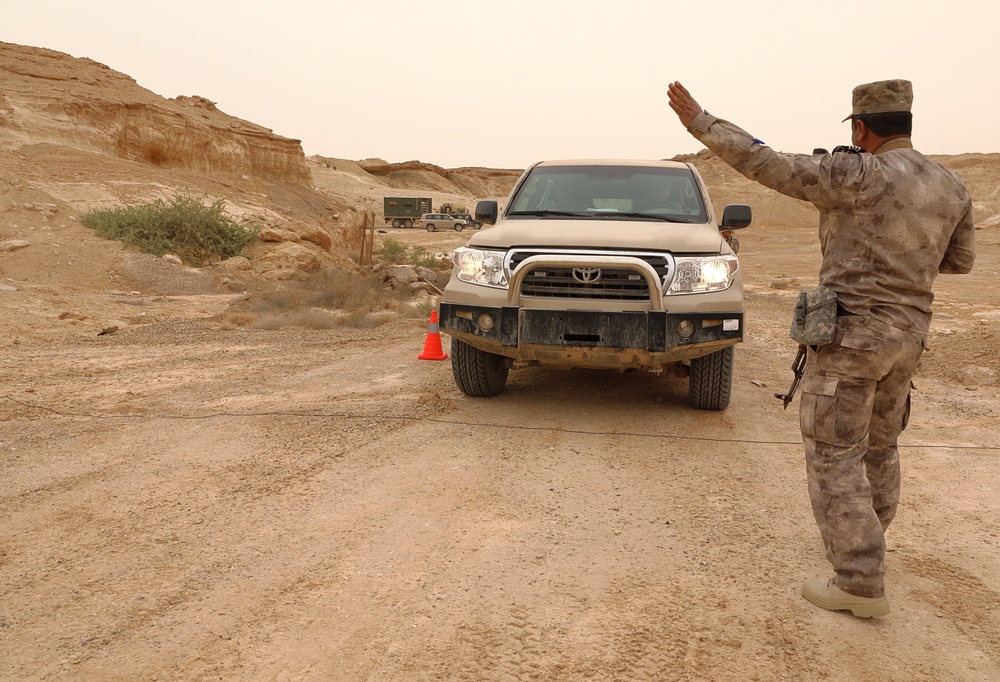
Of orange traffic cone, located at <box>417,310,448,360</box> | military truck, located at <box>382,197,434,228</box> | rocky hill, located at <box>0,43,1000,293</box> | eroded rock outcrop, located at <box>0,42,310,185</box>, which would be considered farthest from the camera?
military truck, located at <box>382,197,434,228</box>

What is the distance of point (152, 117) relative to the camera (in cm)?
2775

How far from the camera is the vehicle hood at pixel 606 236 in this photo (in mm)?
5516

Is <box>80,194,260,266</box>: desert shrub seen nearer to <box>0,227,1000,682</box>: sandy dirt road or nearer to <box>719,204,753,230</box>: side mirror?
<box>0,227,1000,682</box>: sandy dirt road

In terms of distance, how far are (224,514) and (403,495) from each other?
880 mm

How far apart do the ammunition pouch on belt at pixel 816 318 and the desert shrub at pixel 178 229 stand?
16.7 metres

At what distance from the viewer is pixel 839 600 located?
9.94 feet

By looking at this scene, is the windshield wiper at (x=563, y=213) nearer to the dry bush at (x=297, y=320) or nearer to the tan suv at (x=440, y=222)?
the dry bush at (x=297, y=320)

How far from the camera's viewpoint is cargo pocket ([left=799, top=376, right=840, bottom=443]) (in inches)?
118

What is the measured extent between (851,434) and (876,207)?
2.73 feet

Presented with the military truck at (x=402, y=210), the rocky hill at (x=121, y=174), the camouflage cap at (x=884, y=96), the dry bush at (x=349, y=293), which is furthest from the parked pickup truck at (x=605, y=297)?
the military truck at (x=402, y=210)

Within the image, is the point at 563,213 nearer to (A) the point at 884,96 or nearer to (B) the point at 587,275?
(B) the point at 587,275

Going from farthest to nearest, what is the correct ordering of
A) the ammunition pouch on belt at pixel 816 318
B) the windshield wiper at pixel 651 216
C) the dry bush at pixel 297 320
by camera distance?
the dry bush at pixel 297 320
the windshield wiper at pixel 651 216
the ammunition pouch on belt at pixel 816 318

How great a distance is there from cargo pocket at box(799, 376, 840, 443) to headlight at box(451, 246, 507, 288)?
2868mm

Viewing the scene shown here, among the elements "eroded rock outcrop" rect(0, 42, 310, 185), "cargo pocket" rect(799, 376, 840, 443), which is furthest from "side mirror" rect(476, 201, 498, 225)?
"eroded rock outcrop" rect(0, 42, 310, 185)
